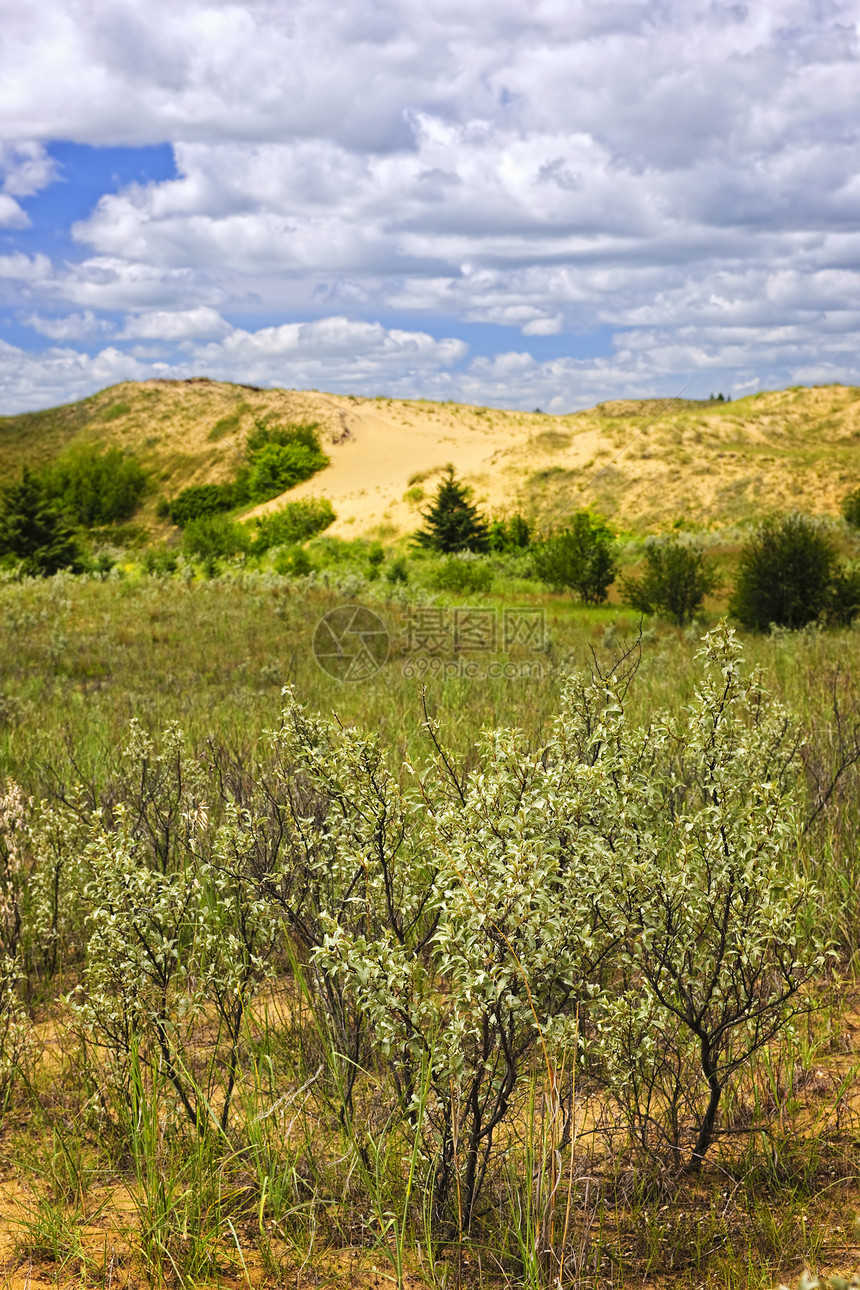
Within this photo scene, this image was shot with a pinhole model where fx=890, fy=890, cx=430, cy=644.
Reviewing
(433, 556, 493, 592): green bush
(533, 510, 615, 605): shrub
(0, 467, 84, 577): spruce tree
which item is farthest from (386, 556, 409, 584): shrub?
(0, 467, 84, 577): spruce tree

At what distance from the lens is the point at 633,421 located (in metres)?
45.3

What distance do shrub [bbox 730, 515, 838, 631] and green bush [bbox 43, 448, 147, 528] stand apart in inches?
1483

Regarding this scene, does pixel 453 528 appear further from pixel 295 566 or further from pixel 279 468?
pixel 279 468

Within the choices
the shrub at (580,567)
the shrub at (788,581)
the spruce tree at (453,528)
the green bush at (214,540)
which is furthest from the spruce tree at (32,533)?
the shrub at (788,581)

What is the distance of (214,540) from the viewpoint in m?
28.2

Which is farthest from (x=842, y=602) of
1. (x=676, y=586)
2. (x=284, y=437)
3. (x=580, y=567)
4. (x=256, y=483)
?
(x=284, y=437)

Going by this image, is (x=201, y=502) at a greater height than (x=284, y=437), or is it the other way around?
(x=284, y=437)

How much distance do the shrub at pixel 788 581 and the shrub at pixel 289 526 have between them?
67.5ft

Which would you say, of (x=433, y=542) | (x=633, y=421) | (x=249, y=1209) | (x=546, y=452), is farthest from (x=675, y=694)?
(x=633, y=421)

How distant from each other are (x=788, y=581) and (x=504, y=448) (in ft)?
103

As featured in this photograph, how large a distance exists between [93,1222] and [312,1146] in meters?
0.56

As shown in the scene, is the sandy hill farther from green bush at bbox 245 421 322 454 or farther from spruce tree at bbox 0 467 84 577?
spruce tree at bbox 0 467 84 577

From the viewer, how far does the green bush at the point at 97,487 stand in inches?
1784

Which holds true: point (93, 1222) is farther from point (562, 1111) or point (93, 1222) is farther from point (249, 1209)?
point (562, 1111)
